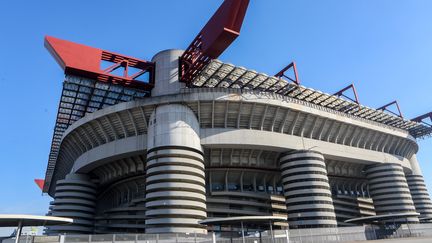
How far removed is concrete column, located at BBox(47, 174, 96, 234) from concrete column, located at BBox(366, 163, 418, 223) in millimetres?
61278

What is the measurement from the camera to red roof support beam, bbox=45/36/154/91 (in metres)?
51.3

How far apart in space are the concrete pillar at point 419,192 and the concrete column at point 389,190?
12.7 metres

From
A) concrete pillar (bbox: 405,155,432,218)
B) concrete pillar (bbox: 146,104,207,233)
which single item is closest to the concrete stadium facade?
concrete pillar (bbox: 146,104,207,233)

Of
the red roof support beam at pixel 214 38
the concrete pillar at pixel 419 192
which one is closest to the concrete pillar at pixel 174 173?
the red roof support beam at pixel 214 38

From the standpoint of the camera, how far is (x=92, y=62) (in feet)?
176

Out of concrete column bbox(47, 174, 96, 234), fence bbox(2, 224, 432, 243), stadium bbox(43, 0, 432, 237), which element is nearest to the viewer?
fence bbox(2, 224, 432, 243)

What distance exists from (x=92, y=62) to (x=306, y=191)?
41869 mm

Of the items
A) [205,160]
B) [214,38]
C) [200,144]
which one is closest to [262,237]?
[200,144]

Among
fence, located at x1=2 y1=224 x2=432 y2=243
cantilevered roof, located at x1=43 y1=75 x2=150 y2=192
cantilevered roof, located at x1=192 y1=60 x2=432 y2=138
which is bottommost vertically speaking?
fence, located at x1=2 y1=224 x2=432 y2=243

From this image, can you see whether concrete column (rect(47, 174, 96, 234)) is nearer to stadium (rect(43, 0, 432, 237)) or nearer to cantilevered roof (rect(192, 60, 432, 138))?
stadium (rect(43, 0, 432, 237))

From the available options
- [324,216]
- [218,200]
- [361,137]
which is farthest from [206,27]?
[361,137]

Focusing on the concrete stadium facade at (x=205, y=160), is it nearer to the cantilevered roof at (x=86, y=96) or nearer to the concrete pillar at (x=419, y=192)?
the cantilevered roof at (x=86, y=96)

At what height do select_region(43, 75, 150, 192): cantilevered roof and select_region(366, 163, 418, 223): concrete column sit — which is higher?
select_region(43, 75, 150, 192): cantilevered roof

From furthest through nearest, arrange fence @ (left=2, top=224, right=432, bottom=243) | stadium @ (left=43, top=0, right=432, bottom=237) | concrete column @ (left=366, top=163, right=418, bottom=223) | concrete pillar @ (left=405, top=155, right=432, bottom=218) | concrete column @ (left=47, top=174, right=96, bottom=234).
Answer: concrete pillar @ (left=405, top=155, right=432, bottom=218) → concrete column @ (left=366, top=163, right=418, bottom=223) → concrete column @ (left=47, top=174, right=96, bottom=234) → stadium @ (left=43, top=0, right=432, bottom=237) → fence @ (left=2, top=224, right=432, bottom=243)
